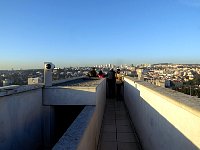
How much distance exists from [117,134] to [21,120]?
2855 mm

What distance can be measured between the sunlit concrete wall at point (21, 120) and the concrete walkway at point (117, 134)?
1913 mm

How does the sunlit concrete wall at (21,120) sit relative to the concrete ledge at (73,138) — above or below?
below

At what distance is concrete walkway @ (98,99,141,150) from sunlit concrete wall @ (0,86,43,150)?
6.28ft

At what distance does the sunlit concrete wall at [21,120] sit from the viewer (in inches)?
234

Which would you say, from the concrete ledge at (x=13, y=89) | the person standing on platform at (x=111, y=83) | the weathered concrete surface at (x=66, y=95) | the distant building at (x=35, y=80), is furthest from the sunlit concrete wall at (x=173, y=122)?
the person standing on platform at (x=111, y=83)

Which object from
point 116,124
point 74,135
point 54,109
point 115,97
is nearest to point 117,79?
point 115,97

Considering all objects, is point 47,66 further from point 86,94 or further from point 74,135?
point 74,135

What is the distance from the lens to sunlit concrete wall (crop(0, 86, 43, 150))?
595cm

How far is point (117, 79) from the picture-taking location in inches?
646

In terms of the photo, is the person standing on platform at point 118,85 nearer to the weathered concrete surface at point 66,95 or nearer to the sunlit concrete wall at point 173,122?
the weathered concrete surface at point 66,95

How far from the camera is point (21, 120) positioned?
6.81 metres

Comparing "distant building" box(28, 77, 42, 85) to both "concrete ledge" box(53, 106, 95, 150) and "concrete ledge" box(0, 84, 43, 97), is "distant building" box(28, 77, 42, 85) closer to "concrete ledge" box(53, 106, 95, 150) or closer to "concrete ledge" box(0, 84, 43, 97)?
"concrete ledge" box(0, 84, 43, 97)

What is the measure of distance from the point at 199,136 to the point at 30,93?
546 centimetres

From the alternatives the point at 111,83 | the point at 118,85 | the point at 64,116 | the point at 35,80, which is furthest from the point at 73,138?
the point at 111,83
